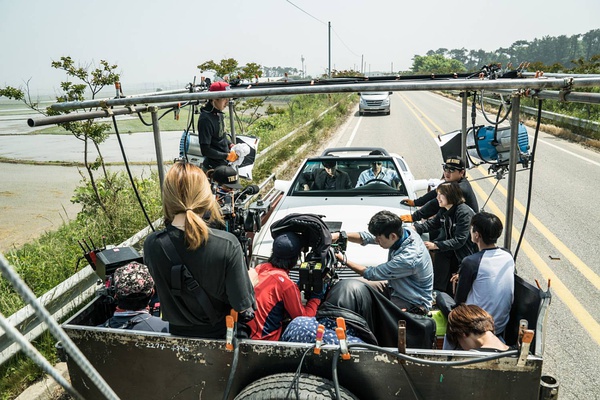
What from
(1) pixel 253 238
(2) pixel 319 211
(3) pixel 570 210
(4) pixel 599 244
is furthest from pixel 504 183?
(1) pixel 253 238

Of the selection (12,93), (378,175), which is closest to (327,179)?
(378,175)

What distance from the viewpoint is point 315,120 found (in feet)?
67.0

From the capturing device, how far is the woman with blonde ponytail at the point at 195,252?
96.6 inches

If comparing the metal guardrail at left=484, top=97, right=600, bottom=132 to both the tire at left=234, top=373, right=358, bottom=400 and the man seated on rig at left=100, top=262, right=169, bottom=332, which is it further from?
the tire at left=234, top=373, right=358, bottom=400

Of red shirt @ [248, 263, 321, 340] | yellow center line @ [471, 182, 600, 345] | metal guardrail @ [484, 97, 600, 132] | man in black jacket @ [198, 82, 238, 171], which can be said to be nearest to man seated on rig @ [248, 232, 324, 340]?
red shirt @ [248, 263, 321, 340]

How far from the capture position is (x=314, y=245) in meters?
3.33

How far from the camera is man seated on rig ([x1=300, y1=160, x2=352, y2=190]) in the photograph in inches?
262

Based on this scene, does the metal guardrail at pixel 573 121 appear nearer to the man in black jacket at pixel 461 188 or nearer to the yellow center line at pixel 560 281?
the yellow center line at pixel 560 281

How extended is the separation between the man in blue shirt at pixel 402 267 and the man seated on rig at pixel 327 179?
2.84m

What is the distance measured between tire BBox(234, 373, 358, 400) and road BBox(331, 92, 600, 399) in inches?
100

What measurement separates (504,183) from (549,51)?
157 m

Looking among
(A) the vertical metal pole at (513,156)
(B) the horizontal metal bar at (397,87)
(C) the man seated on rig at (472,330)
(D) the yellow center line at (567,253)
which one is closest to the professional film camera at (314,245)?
(C) the man seated on rig at (472,330)

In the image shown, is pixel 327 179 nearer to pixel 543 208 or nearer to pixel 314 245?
pixel 314 245

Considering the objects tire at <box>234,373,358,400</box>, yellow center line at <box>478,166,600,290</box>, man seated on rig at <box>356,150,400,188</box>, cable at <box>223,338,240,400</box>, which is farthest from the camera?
man seated on rig at <box>356,150,400,188</box>
